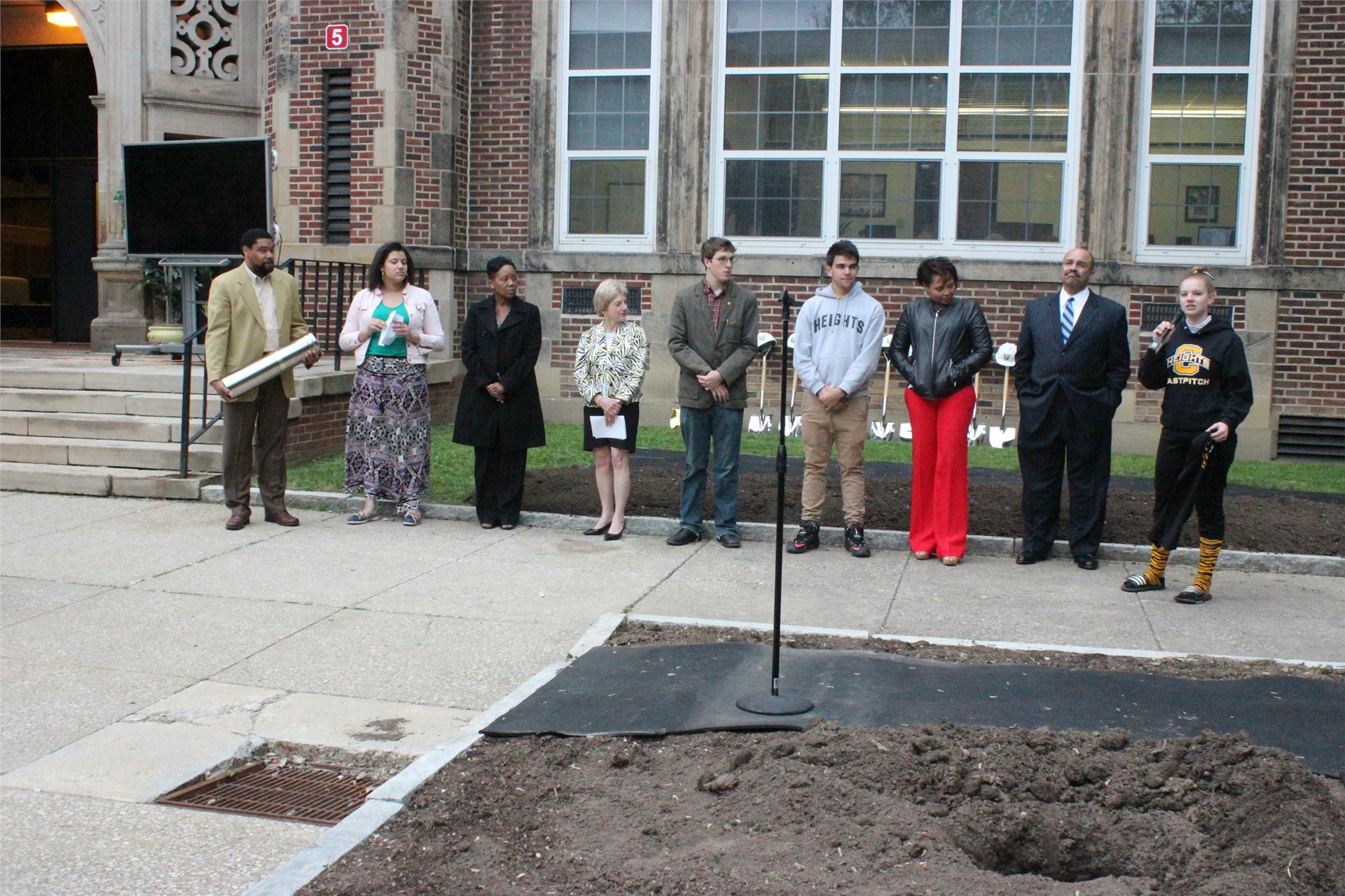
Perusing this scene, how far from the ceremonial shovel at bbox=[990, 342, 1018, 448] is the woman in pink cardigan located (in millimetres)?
6293

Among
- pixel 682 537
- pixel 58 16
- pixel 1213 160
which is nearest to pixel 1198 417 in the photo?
pixel 682 537

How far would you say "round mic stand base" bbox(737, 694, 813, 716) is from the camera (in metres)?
4.92

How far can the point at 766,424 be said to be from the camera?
45.2ft

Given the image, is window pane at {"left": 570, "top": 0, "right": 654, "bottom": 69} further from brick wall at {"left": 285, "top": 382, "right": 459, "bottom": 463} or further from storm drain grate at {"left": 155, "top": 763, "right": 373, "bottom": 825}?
storm drain grate at {"left": 155, "top": 763, "right": 373, "bottom": 825}

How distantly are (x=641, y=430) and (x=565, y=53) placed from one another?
440 centimetres

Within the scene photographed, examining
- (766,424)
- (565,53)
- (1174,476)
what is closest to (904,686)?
(1174,476)

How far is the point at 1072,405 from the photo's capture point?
8188 millimetres

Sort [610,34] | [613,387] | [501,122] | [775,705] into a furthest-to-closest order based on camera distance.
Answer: [501,122] < [610,34] < [613,387] < [775,705]

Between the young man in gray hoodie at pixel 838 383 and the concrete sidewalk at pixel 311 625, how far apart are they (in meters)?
0.35

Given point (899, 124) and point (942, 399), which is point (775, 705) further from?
point (899, 124)

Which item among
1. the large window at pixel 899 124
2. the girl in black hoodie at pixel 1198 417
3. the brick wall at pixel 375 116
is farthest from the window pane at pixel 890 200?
the girl in black hoodie at pixel 1198 417

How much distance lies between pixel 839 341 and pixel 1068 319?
1478mm

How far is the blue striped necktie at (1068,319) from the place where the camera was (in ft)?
27.0

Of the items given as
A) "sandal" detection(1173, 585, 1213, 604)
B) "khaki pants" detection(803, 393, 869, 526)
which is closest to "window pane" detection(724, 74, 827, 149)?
"khaki pants" detection(803, 393, 869, 526)
